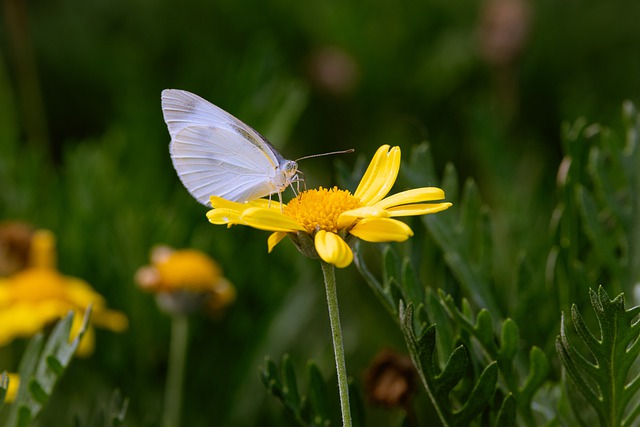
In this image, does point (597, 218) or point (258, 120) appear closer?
point (597, 218)

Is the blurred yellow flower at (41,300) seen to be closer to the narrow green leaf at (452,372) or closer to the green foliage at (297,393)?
the green foliage at (297,393)

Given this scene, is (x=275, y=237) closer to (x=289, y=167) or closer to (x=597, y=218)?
(x=289, y=167)

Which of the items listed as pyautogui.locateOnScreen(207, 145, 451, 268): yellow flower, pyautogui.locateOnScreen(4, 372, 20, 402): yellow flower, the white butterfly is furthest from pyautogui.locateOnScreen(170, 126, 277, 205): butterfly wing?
pyautogui.locateOnScreen(4, 372, 20, 402): yellow flower

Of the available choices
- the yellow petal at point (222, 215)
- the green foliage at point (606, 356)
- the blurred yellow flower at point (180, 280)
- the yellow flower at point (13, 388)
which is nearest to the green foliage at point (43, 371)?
→ the yellow flower at point (13, 388)

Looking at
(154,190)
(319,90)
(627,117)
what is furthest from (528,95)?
(627,117)

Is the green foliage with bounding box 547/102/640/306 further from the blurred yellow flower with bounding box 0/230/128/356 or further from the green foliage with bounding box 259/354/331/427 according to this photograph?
the blurred yellow flower with bounding box 0/230/128/356

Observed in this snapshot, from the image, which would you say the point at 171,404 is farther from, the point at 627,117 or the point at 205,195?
the point at 627,117

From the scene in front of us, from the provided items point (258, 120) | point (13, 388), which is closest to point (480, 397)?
point (13, 388)
